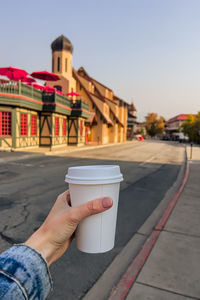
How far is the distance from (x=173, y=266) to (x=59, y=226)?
2731 mm

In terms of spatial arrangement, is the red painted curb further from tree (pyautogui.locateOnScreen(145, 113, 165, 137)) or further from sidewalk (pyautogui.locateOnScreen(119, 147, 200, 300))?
tree (pyautogui.locateOnScreen(145, 113, 165, 137))

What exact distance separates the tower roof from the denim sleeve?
35244 millimetres

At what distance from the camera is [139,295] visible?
2.91 metres

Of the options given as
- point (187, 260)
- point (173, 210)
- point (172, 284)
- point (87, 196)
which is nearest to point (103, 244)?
point (87, 196)

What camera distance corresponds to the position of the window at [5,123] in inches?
803

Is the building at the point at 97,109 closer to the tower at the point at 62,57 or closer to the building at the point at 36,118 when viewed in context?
the tower at the point at 62,57

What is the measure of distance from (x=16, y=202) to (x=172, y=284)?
191 inches

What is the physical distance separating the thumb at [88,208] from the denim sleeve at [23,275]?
1.54 ft

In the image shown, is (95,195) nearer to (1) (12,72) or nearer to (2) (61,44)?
(1) (12,72)

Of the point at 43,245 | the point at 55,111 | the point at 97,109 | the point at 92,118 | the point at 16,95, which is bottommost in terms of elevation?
the point at 43,245

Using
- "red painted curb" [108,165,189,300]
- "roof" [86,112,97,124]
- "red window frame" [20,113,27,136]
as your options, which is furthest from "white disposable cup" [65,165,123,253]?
"roof" [86,112,97,124]

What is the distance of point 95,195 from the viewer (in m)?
1.70

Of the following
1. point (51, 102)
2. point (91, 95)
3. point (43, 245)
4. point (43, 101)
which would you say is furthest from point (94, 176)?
point (91, 95)

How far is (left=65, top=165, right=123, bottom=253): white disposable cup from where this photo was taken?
1.70 m
